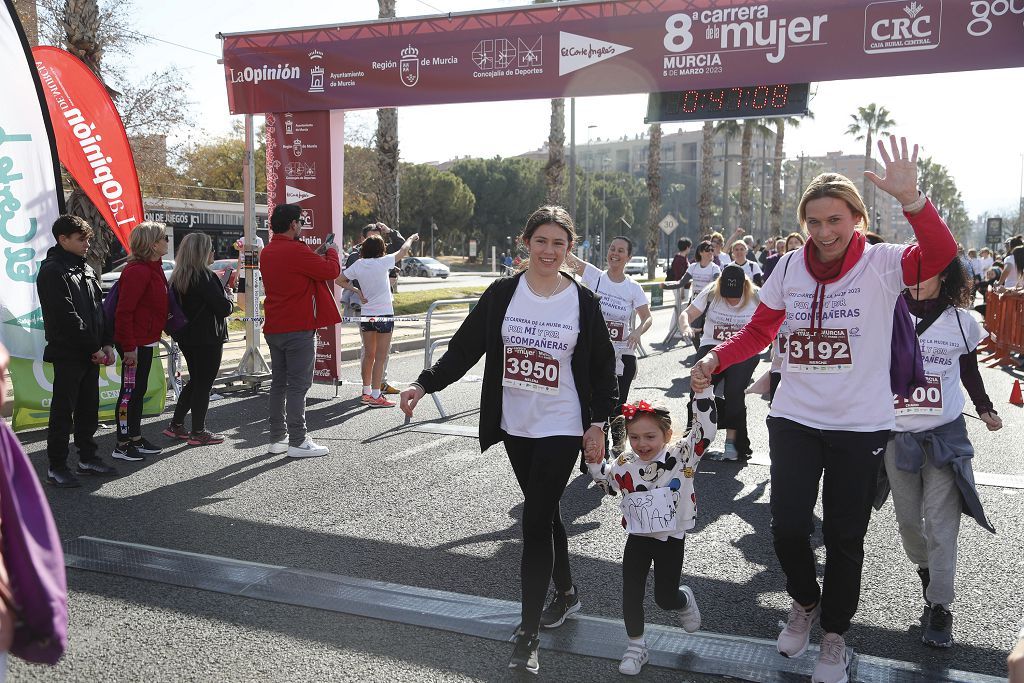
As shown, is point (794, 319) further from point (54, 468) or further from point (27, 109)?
point (27, 109)

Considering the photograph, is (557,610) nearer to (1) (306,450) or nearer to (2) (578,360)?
(2) (578,360)

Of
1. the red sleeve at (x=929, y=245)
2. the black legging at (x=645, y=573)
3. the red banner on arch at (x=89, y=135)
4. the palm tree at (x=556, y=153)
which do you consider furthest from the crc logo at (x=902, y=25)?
the palm tree at (x=556, y=153)

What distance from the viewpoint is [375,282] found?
392 inches

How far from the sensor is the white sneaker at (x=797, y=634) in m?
3.72

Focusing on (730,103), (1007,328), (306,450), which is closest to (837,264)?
(306,450)

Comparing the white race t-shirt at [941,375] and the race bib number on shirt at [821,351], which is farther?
the white race t-shirt at [941,375]

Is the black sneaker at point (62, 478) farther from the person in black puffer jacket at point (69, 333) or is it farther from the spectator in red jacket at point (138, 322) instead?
the spectator in red jacket at point (138, 322)

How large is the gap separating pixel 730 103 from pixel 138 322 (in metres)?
6.37

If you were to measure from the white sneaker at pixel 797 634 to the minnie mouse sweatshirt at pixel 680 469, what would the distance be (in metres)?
0.59

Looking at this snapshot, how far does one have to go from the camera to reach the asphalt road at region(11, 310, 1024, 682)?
147 inches

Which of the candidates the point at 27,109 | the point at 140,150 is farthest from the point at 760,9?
the point at 140,150

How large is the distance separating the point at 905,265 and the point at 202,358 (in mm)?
5876

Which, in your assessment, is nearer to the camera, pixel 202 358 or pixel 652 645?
pixel 652 645

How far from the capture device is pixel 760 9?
361 inches
